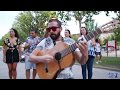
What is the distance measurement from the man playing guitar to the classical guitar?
0.02 meters

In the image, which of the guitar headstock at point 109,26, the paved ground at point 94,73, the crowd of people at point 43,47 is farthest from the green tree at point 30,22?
the guitar headstock at point 109,26

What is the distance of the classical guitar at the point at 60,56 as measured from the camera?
2940 mm

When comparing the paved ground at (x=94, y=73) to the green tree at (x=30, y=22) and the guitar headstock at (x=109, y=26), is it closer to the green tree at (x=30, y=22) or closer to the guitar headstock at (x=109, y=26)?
the green tree at (x=30, y=22)

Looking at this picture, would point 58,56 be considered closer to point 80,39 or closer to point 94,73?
point 80,39

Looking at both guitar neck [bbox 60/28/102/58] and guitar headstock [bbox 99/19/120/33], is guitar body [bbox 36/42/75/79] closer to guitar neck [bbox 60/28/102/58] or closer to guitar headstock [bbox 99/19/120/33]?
guitar neck [bbox 60/28/102/58]

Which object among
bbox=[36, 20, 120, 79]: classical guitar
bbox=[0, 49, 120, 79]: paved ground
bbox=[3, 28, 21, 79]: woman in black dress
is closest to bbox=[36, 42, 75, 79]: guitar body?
bbox=[36, 20, 120, 79]: classical guitar

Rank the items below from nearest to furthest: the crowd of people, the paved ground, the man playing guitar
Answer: the man playing guitar → the crowd of people → the paved ground

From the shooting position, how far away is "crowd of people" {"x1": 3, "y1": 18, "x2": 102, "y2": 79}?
289 cm

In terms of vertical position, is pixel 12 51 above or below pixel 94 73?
above

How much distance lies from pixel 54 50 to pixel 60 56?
4.6 inches

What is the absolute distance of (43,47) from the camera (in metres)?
2.87

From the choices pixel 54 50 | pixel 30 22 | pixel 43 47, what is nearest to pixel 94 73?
pixel 54 50

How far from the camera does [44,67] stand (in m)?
3.08
